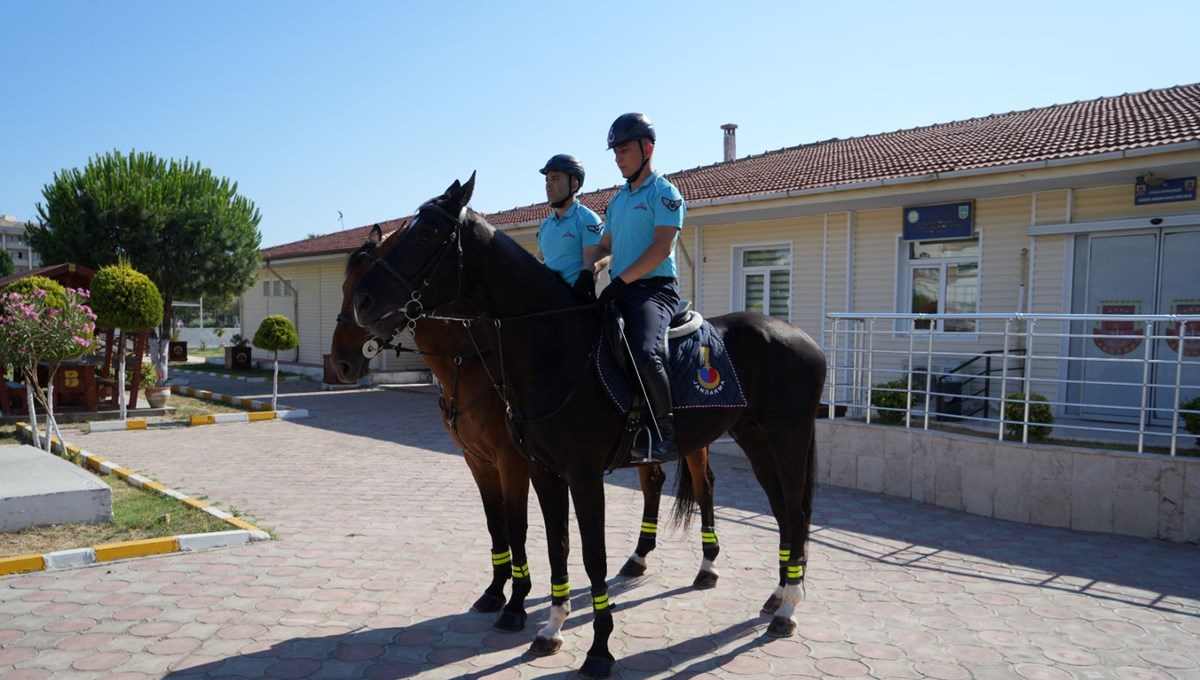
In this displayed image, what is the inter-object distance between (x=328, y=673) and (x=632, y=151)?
3.09 metres

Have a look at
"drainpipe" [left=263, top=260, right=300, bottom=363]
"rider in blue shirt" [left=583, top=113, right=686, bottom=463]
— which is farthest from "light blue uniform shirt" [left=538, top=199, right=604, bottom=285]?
"drainpipe" [left=263, top=260, right=300, bottom=363]

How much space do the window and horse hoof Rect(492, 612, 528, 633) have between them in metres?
8.73

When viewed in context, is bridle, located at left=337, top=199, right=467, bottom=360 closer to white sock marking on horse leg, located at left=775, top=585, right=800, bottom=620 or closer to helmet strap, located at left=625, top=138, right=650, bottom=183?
helmet strap, located at left=625, top=138, right=650, bottom=183

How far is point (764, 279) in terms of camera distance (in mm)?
13664

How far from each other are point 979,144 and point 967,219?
145 cm

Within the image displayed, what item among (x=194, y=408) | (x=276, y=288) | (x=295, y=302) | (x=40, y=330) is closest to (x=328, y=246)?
(x=295, y=302)

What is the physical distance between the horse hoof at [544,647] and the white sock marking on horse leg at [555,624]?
0.02 m

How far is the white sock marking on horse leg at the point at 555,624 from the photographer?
3.99 meters

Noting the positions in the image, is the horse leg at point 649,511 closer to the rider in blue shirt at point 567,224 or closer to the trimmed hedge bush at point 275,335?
the rider in blue shirt at point 567,224

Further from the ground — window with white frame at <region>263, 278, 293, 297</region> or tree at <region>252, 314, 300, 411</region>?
window with white frame at <region>263, 278, 293, 297</region>

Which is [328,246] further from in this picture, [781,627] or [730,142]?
[781,627]

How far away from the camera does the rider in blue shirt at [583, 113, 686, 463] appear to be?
3805mm

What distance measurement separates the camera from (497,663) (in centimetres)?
386

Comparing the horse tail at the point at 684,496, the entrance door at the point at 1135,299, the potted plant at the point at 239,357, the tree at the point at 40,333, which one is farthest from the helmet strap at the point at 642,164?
the potted plant at the point at 239,357
